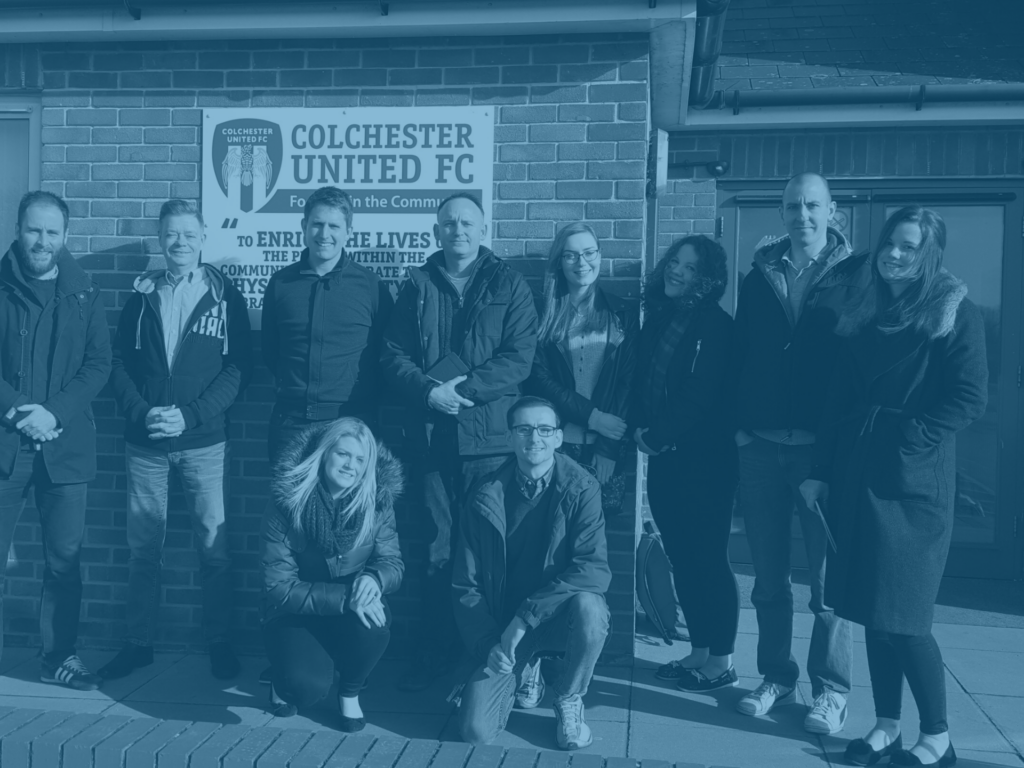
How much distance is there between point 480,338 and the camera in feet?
13.5

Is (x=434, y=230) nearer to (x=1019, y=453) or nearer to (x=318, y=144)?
(x=318, y=144)

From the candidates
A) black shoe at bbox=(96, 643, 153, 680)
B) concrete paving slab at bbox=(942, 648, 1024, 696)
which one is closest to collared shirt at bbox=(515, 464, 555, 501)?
black shoe at bbox=(96, 643, 153, 680)

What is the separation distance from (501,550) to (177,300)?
1790 mm

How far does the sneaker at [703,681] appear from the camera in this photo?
13.9 ft

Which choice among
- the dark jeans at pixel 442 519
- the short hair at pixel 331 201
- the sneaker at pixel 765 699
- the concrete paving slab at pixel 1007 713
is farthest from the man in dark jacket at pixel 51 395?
the concrete paving slab at pixel 1007 713

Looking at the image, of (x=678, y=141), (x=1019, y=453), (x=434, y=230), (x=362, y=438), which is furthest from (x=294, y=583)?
(x=1019, y=453)

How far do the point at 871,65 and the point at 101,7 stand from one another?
444cm

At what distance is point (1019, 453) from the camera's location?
6.21 metres

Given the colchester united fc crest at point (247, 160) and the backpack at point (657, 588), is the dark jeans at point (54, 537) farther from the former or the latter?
the backpack at point (657, 588)

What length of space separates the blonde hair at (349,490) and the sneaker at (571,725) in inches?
38.4

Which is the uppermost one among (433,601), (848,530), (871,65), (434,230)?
(871,65)

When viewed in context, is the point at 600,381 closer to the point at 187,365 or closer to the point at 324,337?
the point at 324,337

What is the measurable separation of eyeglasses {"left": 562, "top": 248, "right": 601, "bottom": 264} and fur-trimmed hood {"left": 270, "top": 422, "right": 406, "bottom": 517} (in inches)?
42.9

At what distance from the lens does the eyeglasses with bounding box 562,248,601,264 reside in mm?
4152
